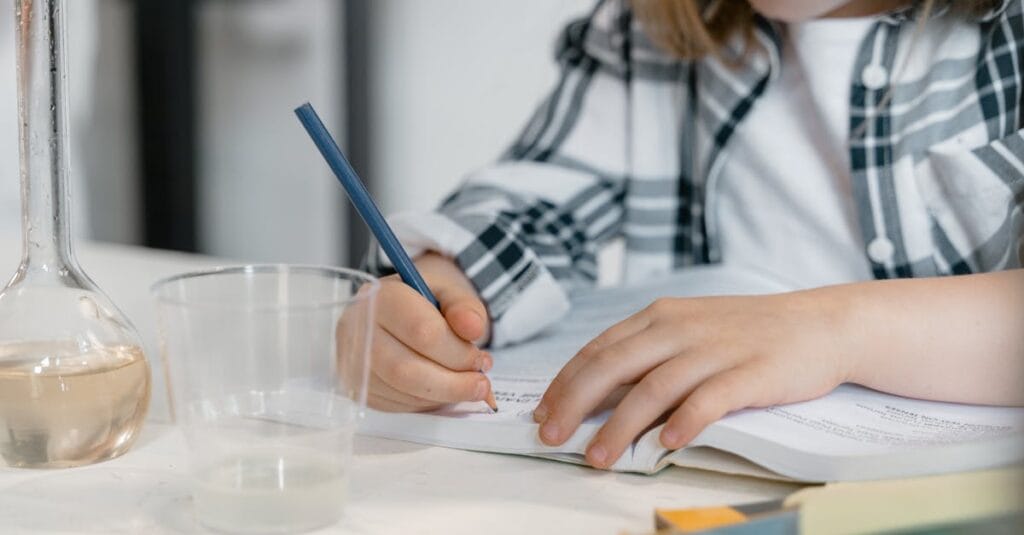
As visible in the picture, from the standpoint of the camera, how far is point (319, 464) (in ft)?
1.30

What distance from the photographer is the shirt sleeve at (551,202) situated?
640mm

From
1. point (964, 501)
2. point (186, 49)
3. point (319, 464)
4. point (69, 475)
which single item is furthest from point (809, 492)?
point (186, 49)

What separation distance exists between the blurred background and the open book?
4.91 ft

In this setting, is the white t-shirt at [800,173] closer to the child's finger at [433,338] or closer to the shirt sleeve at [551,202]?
the shirt sleeve at [551,202]

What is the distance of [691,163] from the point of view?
2.70 ft

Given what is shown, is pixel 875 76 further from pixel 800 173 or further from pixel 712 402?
pixel 712 402

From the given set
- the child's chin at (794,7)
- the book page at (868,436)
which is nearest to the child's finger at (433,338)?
the book page at (868,436)

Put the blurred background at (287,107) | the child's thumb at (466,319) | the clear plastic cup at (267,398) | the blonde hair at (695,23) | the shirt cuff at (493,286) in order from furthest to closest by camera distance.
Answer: the blurred background at (287,107), the blonde hair at (695,23), the shirt cuff at (493,286), the child's thumb at (466,319), the clear plastic cup at (267,398)

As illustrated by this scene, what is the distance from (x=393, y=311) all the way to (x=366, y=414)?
0.04 metres

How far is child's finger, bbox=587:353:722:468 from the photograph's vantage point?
438 mm

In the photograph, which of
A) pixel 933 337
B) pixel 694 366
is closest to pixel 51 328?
pixel 694 366

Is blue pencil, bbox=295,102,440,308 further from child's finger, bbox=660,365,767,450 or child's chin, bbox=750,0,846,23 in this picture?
child's chin, bbox=750,0,846,23

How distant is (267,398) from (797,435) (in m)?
0.18

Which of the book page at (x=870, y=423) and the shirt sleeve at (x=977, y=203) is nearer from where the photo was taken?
the book page at (x=870, y=423)
